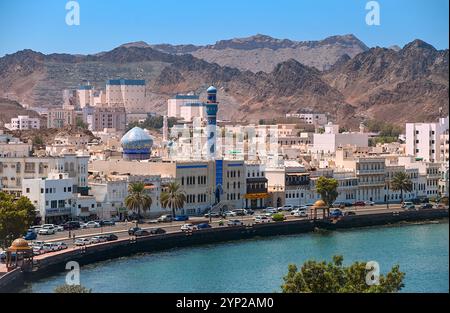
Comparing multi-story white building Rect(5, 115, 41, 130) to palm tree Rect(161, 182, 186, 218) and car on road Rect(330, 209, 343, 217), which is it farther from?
palm tree Rect(161, 182, 186, 218)

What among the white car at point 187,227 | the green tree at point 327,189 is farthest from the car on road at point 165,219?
the green tree at point 327,189

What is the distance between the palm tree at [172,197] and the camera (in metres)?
33.3

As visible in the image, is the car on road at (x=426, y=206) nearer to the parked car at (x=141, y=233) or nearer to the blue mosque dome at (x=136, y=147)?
the blue mosque dome at (x=136, y=147)

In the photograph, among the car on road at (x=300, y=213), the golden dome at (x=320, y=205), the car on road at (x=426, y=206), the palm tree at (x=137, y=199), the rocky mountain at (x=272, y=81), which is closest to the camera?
the palm tree at (x=137, y=199)

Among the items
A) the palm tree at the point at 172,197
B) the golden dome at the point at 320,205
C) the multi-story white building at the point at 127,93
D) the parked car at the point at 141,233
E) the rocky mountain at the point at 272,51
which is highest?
the rocky mountain at the point at 272,51

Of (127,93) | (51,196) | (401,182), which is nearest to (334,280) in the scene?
(51,196)

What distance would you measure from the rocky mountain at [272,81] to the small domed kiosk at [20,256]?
7844 cm

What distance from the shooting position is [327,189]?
37375 millimetres

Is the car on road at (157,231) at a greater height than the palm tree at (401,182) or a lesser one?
lesser

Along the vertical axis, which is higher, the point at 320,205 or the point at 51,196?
the point at 51,196

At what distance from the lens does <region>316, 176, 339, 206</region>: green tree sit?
3731 cm

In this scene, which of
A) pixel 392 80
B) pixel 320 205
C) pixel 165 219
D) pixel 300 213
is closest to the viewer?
pixel 165 219

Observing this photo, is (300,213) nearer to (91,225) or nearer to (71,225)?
(91,225)

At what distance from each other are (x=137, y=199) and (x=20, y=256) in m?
9.34
